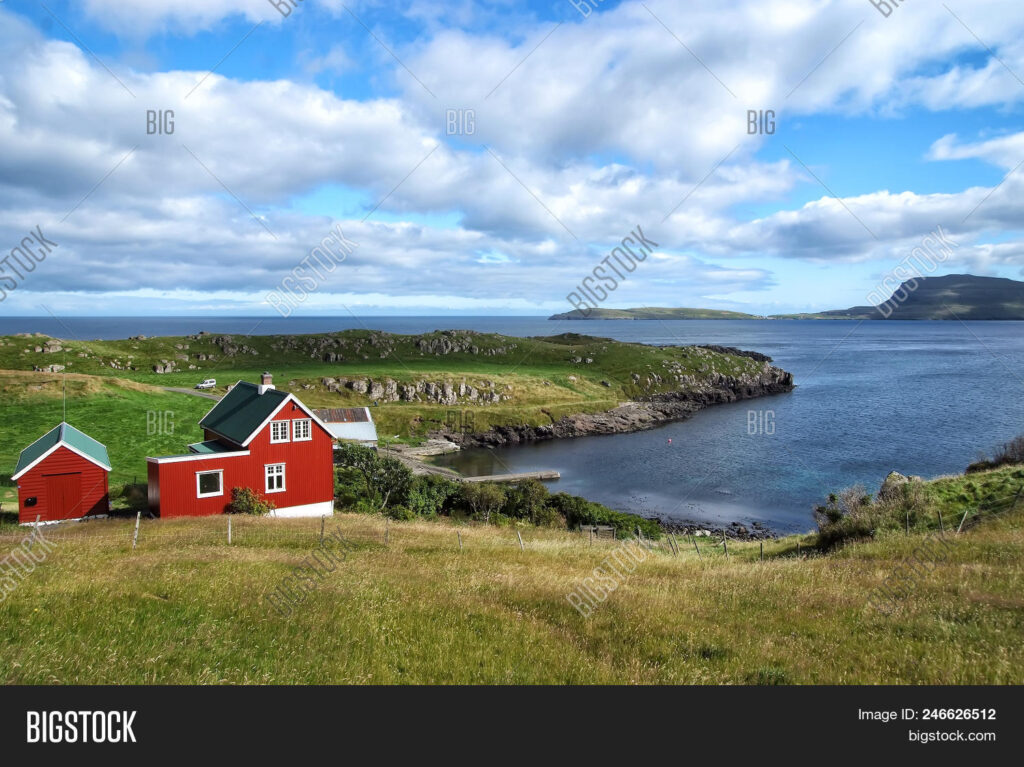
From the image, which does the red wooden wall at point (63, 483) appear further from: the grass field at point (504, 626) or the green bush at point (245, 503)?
the grass field at point (504, 626)

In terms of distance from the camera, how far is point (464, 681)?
930 centimetres

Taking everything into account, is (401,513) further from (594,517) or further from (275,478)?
(594,517)

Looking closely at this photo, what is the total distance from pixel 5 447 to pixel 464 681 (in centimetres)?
7266

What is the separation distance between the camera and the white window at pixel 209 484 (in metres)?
39.4

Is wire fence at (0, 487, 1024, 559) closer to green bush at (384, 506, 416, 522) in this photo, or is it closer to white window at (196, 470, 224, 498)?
white window at (196, 470, 224, 498)

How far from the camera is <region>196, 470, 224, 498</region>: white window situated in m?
39.4

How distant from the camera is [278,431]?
42406mm

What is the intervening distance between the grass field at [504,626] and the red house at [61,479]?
24249 mm

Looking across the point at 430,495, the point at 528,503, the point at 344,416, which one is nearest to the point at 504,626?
the point at 430,495

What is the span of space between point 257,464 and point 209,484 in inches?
129

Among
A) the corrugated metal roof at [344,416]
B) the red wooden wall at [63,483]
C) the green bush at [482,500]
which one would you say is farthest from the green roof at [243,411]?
the corrugated metal roof at [344,416]

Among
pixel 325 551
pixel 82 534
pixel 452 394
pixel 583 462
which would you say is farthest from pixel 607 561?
pixel 452 394

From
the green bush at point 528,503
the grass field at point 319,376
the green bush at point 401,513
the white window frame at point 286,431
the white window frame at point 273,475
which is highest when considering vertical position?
the grass field at point 319,376

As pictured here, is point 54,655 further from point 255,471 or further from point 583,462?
point 583,462
